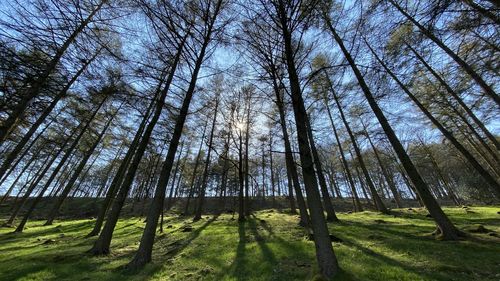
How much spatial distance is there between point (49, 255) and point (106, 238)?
1915 millimetres

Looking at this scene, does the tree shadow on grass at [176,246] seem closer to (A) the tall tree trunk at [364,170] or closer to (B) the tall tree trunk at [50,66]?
(B) the tall tree trunk at [50,66]

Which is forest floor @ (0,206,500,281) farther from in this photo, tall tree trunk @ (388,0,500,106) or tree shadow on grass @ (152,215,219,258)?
tall tree trunk @ (388,0,500,106)

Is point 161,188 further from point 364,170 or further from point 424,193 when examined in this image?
point 364,170

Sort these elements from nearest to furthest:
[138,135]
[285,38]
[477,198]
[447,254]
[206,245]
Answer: [447,254], [285,38], [206,245], [138,135], [477,198]

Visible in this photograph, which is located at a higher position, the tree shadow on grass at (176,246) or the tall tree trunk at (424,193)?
the tall tree trunk at (424,193)

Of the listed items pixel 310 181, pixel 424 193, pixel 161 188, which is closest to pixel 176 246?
pixel 161 188

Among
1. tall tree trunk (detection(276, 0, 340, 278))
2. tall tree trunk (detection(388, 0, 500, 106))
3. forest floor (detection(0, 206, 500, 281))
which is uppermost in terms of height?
tall tree trunk (detection(388, 0, 500, 106))

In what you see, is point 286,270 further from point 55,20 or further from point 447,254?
point 55,20

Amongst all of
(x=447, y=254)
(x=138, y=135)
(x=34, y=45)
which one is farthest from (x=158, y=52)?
(x=447, y=254)

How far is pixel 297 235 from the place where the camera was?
9.12 metres

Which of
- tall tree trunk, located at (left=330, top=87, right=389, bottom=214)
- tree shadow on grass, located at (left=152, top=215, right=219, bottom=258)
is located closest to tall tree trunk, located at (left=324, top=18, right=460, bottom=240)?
tall tree trunk, located at (left=330, top=87, right=389, bottom=214)

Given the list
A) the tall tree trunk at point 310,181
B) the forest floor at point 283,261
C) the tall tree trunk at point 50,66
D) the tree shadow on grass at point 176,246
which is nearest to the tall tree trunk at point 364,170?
the forest floor at point 283,261

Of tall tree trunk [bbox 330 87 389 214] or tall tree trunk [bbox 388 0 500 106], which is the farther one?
tall tree trunk [bbox 330 87 389 214]

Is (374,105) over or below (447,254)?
over
